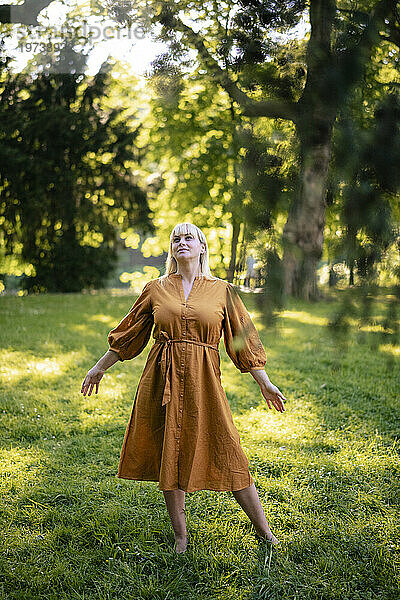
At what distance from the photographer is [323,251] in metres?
1.68

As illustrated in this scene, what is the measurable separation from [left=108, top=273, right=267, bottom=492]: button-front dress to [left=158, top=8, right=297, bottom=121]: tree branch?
126cm

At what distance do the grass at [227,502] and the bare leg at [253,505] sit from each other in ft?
0.47

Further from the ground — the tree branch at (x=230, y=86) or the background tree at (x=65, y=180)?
the background tree at (x=65, y=180)

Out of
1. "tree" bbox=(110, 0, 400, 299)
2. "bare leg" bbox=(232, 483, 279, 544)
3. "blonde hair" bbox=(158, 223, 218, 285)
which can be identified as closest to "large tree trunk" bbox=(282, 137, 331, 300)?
"tree" bbox=(110, 0, 400, 299)

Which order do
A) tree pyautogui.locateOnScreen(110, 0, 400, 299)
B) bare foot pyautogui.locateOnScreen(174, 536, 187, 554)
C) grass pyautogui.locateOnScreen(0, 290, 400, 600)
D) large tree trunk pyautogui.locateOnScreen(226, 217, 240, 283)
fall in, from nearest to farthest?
tree pyautogui.locateOnScreen(110, 0, 400, 299)
large tree trunk pyautogui.locateOnScreen(226, 217, 240, 283)
grass pyautogui.locateOnScreen(0, 290, 400, 600)
bare foot pyautogui.locateOnScreen(174, 536, 187, 554)

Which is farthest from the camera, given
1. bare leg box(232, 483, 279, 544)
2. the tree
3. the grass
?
bare leg box(232, 483, 279, 544)

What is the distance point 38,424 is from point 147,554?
229 centimetres

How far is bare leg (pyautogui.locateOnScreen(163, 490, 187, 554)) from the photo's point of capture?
2801 millimetres

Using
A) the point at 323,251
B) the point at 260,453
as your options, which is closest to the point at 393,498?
the point at 260,453

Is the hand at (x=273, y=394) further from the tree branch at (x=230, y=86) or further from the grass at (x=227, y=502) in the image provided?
the tree branch at (x=230, y=86)

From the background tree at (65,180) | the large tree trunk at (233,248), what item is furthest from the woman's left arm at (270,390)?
the background tree at (65,180)

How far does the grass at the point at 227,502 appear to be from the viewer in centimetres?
266

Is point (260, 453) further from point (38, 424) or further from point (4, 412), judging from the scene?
point (4, 412)

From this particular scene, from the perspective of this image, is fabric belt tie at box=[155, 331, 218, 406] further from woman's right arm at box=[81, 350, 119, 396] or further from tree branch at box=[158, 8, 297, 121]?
tree branch at box=[158, 8, 297, 121]
